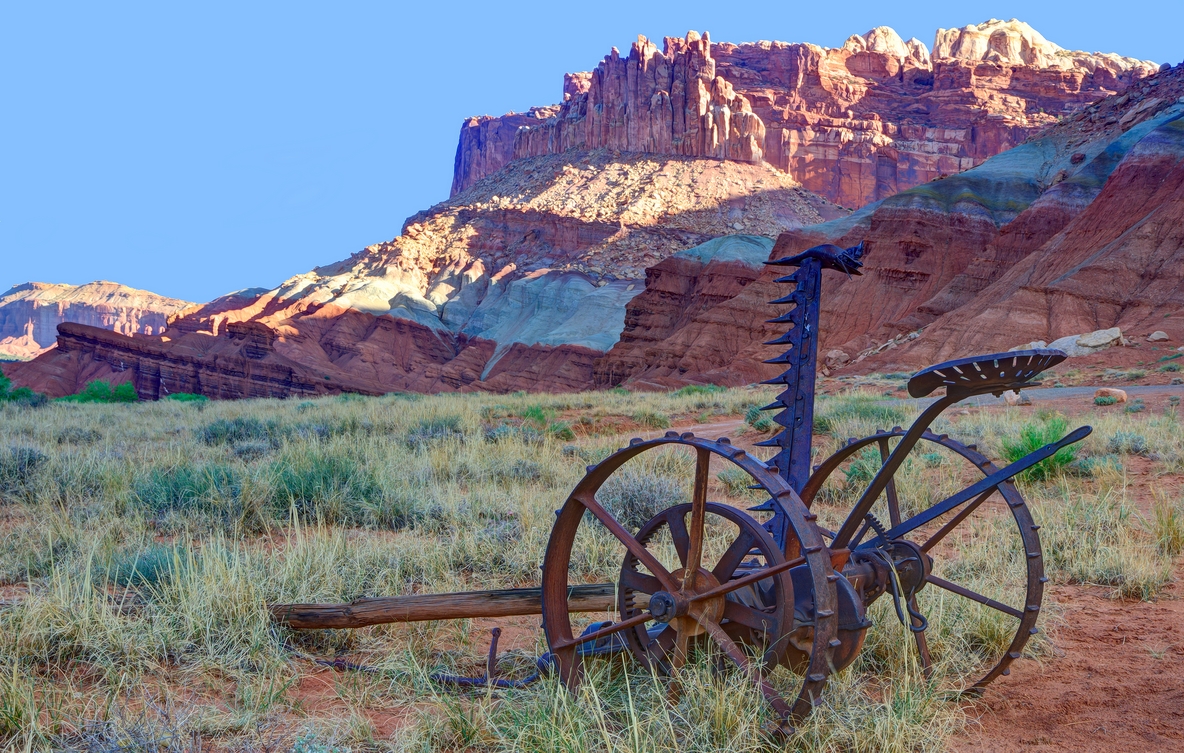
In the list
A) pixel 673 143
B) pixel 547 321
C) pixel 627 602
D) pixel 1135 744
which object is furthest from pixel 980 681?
pixel 673 143

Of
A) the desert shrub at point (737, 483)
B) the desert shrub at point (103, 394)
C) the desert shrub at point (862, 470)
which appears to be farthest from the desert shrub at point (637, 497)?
the desert shrub at point (103, 394)

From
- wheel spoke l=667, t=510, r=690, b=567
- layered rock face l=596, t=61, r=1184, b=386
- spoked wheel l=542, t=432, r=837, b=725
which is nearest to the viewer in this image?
spoked wheel l=542, t=432, r=837, b=725

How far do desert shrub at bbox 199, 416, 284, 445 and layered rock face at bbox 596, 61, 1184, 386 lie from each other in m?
25.2

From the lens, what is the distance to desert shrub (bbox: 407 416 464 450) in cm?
1165

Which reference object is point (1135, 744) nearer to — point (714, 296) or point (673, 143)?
point (714, 296)

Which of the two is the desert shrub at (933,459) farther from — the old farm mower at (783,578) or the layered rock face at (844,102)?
the layered rock face at (844,102)

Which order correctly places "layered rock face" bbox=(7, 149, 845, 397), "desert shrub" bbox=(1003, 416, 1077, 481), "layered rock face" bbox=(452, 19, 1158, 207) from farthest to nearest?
"layered rock face" bbox=(452, 19, 1158, 207)
"layered rock face" bbox=(7, 149, 845, 397)
"desert shrub" bbox=(1003, 416, 1077, 481)

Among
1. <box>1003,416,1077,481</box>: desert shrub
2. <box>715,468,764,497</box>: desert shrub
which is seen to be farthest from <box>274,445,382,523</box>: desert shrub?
<box>1003,416,1077,481</box>: desert shrub

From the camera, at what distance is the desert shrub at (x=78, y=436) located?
40.3ft

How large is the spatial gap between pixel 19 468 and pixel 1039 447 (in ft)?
32.0

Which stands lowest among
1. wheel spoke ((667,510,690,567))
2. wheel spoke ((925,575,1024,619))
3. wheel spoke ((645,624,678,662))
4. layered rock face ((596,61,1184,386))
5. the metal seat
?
wheel spoke ((645,624,678,662))

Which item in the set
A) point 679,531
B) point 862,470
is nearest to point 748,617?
point 679,531

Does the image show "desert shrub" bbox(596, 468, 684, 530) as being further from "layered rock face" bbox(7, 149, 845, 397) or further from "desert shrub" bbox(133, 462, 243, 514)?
"layered rock face" bbox(7, 149, 845, 397)

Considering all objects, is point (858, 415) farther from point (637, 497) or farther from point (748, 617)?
point (748, 617)
